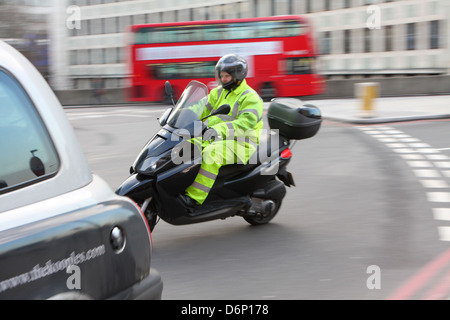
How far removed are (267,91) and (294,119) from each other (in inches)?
892

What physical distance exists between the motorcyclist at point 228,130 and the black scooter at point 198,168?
0.27 ft

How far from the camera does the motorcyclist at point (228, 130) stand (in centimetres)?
568

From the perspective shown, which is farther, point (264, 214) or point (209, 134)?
point (264, 214)

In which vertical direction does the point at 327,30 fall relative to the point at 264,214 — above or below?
above

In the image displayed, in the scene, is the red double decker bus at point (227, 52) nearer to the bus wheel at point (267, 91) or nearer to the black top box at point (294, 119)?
the bus wheel at point (267, 91)

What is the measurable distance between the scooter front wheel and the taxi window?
386 cm

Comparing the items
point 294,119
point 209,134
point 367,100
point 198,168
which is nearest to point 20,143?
point 209,134

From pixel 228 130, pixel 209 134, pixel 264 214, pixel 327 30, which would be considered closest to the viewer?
pixel 209 134

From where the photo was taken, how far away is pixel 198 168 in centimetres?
565

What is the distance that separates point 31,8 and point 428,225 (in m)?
44.3

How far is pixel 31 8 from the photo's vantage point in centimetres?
4678

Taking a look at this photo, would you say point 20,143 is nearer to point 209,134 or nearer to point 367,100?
point 209,134

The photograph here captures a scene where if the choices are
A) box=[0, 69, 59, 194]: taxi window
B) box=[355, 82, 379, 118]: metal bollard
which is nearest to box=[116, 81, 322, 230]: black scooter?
box=[0, 69, 59, 194]: taxi window

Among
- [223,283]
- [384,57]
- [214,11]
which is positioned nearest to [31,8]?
[214,11]
